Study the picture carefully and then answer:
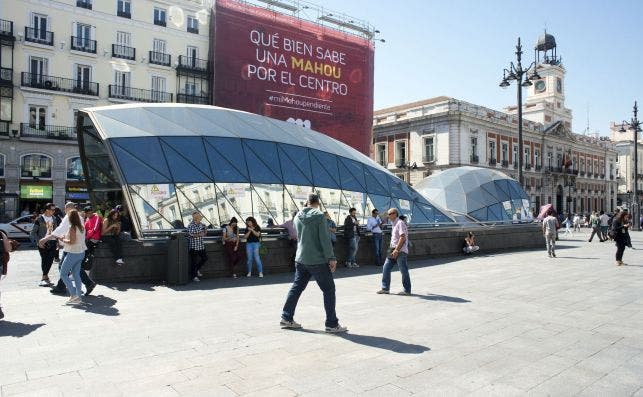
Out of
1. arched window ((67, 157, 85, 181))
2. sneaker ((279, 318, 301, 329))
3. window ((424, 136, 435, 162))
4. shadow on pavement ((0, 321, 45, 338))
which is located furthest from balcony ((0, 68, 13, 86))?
window ((424, 136, 435, 162))

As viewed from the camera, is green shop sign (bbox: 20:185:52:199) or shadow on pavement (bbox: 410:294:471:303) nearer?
shadow on pavement (bbox: 410:294:471:303)

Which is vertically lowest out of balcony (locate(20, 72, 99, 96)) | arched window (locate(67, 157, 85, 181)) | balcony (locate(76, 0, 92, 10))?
arched window (locate(67, 157, 85, 181))

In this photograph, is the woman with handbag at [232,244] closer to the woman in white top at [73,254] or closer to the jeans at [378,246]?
the woman in white top at [73,254]

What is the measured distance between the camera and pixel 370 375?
170 inches

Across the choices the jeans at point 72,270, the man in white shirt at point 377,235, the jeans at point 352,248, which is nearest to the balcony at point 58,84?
the man in white shirt at point 377,235

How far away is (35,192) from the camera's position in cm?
3169

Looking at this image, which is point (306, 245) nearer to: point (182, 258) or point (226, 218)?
point (182, 258)

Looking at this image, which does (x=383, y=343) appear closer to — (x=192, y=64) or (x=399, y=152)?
(x=192, y=64)

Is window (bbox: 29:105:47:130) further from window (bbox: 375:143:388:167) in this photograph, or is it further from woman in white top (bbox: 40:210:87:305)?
window (bbox: 375:143:388:167)

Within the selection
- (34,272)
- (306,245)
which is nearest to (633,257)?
(306,245)

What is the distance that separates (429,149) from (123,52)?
34.2 metres

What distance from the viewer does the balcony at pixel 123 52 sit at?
3459 centimetres

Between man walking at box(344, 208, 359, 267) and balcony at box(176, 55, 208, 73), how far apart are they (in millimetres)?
28861

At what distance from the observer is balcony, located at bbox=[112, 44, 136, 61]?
34.6m
